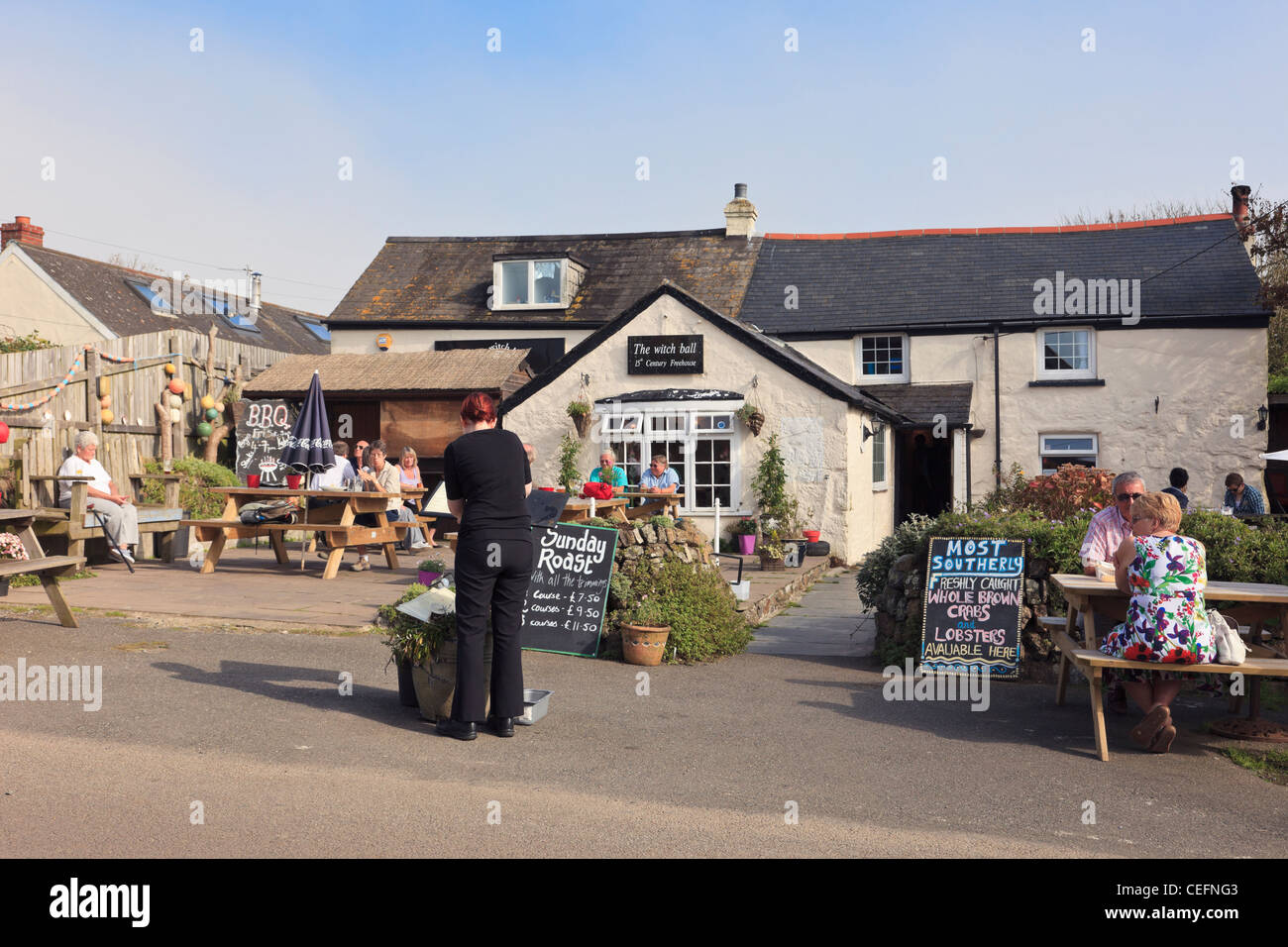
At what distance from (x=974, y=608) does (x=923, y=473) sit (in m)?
16.3

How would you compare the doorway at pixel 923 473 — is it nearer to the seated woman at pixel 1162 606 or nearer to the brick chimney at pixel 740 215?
the brick chimney at pixel 740 215

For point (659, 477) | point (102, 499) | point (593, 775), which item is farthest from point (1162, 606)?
point (659, 477)

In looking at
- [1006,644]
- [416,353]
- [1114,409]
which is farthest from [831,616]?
[416,353]

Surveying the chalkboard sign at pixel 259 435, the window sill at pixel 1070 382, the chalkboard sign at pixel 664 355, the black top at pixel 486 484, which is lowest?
the black top at pixel 486 484

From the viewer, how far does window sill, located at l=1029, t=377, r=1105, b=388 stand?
2180 centimetres

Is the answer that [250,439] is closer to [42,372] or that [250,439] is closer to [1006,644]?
[42,372]

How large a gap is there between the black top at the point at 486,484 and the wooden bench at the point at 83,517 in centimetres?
615

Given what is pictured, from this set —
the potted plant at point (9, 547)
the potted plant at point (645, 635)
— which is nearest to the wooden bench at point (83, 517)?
the potted plant at point (9, 547)

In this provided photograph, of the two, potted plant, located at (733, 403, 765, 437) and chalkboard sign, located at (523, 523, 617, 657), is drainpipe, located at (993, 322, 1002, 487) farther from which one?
chalkboard sign, located at (523, 523, 617, 657)

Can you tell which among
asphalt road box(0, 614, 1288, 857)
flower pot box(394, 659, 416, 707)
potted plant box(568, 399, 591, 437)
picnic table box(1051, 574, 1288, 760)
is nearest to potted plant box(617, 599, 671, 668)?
asphalt road box(0, 614, 1288, 857)

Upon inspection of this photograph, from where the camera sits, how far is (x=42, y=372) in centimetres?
1761

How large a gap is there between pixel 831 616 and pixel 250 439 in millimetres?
13870

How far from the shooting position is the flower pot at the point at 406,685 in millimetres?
6594

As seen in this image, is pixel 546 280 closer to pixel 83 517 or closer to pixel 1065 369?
pixel 1065 369
